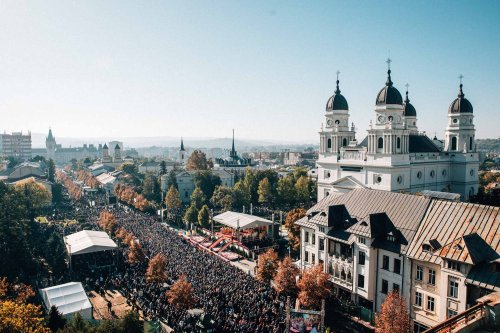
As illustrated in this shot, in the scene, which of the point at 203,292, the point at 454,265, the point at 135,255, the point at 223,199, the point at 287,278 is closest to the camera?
the point at 454,265

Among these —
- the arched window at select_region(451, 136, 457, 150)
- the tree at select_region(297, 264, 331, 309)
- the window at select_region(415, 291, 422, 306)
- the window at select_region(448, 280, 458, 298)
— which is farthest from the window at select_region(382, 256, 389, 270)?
the arched window at select_region(451, 136, 457, 150)

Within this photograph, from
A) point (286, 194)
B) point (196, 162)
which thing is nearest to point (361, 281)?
point (286, 194)

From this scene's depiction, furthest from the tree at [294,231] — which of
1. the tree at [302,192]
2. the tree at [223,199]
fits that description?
the tree at [302,192]

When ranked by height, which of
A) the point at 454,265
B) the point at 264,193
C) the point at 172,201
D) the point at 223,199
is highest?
the point at 454,265

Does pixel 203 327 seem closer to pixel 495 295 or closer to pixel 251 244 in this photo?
pixel 495 295

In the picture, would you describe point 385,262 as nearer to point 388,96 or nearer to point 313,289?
point 313,289

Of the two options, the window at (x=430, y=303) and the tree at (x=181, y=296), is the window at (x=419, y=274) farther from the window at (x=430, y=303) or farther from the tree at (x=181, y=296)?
the tree at (x=181, y=296)

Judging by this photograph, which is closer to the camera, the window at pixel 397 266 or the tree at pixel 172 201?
the window at pixel 397 266
